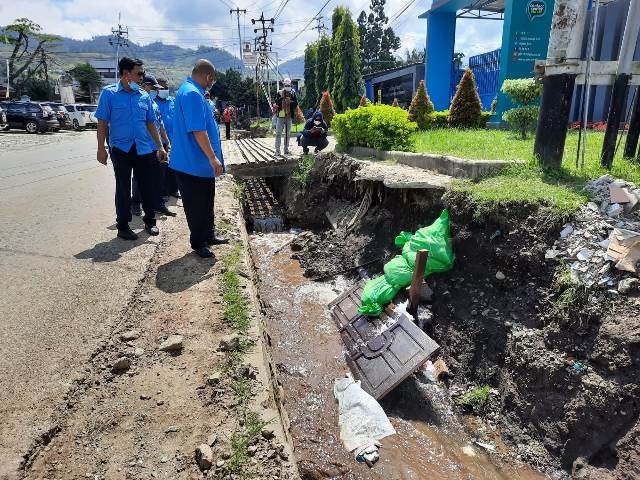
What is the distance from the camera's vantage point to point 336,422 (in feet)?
11.7

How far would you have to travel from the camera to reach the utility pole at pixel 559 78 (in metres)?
4.56

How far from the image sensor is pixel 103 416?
7.51 ft

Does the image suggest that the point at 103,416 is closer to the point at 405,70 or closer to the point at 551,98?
the point at 551,98

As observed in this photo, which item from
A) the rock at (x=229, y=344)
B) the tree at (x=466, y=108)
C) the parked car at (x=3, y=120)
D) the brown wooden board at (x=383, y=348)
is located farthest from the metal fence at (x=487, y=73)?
the parked car at (x=3, y=120)

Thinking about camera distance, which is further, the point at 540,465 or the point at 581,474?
the point at 540,465

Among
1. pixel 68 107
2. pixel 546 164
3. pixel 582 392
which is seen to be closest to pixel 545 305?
pixel 582 392

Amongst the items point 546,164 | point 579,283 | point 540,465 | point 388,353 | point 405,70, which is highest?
point 405,70

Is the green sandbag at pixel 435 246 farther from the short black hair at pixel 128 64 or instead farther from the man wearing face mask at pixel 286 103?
the man wearing face mask at pixel 286 103

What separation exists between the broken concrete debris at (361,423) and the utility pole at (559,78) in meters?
3.47

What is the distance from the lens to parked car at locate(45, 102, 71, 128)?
81.9ft

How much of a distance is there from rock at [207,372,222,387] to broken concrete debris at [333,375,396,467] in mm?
1288

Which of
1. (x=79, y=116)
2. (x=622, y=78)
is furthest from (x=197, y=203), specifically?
(x=79, y=116)

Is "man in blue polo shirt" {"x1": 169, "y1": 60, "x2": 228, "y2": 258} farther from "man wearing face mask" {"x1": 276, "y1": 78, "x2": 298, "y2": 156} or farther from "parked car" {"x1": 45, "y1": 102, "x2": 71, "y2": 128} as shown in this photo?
"parked car" {"x1": 45, "y1": 102, "x2": 71, "y2": 128}

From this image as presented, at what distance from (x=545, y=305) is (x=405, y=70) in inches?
1076
